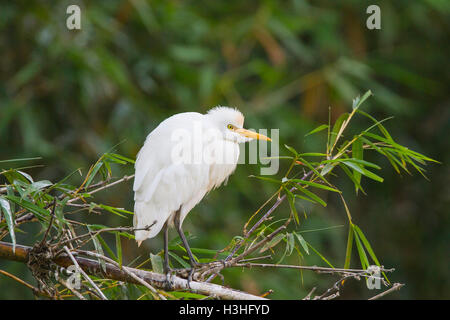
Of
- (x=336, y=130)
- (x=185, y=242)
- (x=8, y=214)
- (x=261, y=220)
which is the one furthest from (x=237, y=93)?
(x=8, y=214)

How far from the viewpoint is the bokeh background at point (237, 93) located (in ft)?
10.5

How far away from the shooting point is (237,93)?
3.83m

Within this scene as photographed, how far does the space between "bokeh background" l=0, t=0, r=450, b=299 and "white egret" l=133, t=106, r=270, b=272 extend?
1.40m

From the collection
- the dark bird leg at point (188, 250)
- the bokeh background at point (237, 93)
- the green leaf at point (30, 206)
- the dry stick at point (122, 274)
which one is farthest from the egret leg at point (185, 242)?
the bokeh background at point (237, 93)

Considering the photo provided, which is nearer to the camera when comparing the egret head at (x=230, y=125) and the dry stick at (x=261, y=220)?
the dry stick at (x=261, y=220)

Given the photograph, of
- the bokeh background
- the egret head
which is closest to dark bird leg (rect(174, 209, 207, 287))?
the egret head

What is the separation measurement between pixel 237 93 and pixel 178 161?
89.0 inches

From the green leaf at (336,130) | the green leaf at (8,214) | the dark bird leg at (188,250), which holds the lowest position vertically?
the dark bird leg at (188,250)

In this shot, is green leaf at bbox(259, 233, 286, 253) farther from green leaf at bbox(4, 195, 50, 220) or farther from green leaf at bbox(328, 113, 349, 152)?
green leaf at bbox(4, 195, 50, 220)

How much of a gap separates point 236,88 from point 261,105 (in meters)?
0.23

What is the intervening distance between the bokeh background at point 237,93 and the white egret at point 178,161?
140 centimetres

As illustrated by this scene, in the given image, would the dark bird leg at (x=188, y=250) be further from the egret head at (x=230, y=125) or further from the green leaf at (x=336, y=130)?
the green leaf at (x=336, y=130)
